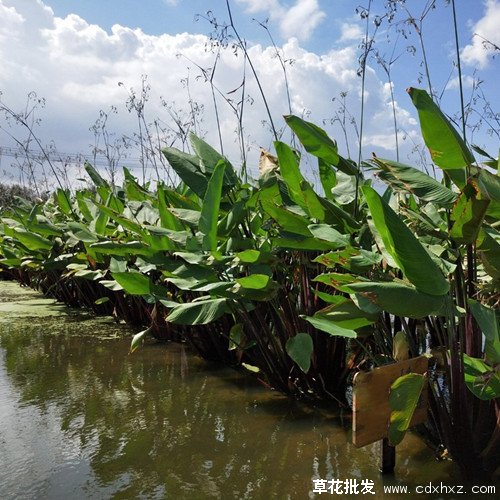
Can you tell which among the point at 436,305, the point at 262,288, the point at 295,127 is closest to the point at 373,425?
the point at 436,305

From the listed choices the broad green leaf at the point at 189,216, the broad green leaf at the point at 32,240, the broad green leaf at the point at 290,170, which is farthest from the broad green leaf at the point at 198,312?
the broad green leaf at the point at 32,240

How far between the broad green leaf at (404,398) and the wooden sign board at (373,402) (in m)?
0.03

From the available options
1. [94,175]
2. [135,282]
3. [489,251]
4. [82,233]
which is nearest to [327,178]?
[489,251]

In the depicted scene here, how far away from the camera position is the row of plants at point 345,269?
3.28 feet

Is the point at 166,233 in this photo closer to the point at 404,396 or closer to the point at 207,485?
the point at 207,485

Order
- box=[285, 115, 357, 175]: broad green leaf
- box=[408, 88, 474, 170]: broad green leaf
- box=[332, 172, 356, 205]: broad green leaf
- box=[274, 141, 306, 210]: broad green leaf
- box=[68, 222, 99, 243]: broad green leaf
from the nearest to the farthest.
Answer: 1. box=[408, 88, 474, 170]: broad green leaf
2. box=[285, 115, 357, 175]: broad green leaf
3. box=[274, 141, 306, 210]: broad green leaf
4. box=[332, 172, 356, 205]: broad green leaf
5. box=[68, 222, 99, 243]: broad green leaf

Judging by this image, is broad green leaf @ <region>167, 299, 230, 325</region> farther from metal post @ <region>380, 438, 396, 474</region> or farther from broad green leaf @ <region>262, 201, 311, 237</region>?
metal post @ <region>380, 438, 396, 474</region>

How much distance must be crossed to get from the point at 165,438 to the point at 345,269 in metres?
0.67

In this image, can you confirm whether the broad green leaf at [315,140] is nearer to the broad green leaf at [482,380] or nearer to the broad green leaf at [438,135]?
the broad green leaf at [438,135]

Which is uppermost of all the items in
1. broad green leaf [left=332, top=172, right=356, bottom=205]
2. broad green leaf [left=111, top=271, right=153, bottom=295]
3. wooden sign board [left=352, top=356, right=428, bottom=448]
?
broad green leaf [left=332, top=172, right=356, bottom=205]

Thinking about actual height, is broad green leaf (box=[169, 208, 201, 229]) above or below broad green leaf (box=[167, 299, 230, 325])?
above

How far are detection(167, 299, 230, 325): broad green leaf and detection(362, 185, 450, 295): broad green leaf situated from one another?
26.7 inches

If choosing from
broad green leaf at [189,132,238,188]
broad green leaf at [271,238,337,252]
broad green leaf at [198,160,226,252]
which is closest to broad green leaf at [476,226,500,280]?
broad green leaf at [271,238,337,252]

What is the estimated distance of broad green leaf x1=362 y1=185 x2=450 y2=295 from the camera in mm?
943
